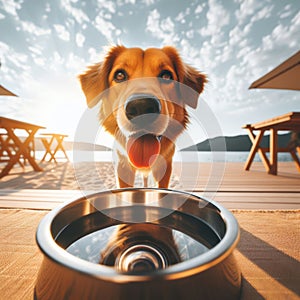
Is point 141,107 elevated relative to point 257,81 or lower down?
lower down

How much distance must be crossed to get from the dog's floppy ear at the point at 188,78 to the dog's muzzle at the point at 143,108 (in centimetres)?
58

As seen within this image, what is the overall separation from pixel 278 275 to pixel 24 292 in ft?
1.82

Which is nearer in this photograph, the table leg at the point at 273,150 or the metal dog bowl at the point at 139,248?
the metal dog bowl at the point at 139,248

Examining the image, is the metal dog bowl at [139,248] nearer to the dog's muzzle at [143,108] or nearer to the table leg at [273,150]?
the dog's muzzle at [143,108]

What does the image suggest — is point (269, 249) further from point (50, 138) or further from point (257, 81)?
point (50, 138)

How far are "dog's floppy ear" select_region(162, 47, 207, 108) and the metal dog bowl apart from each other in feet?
3.80

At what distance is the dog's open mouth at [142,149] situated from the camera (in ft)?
3.58

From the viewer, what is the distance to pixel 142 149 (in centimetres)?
111

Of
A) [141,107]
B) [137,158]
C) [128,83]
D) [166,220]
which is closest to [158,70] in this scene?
[128,83]

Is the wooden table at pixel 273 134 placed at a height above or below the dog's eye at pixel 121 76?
below

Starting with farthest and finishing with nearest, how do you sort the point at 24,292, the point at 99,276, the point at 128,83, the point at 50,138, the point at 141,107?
the point at 50,138 < the point at 128,83 < the point at 141,107 < the point at 24,292 < the point at 99,276

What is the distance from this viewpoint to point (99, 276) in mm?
216

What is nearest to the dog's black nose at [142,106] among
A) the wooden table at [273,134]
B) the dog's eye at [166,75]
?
the dog's eye at [166,75]

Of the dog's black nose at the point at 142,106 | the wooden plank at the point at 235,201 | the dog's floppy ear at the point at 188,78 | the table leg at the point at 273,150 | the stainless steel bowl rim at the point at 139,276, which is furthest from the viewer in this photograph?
the table leg at the point at 273,150
